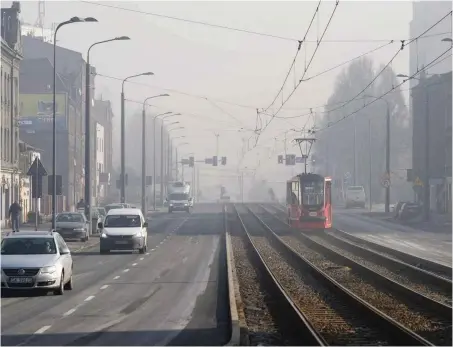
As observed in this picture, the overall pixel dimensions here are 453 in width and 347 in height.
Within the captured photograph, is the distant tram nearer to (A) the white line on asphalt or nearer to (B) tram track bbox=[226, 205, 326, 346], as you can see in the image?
(B) tram track bbox=[226, 205, 326, 346]

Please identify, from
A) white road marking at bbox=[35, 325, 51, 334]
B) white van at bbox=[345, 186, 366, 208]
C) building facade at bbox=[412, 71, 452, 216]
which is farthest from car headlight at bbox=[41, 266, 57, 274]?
white van at bbox=[345, 186, 366, 208]

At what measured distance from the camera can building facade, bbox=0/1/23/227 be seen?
6731cm

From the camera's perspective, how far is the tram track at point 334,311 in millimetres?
17875

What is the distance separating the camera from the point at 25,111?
96812 mm

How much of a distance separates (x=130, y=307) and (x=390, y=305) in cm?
562

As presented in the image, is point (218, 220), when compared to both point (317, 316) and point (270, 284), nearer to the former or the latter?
point (270, 284)

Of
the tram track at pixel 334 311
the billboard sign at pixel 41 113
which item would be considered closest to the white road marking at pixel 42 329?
the tram track at pixel 334 311

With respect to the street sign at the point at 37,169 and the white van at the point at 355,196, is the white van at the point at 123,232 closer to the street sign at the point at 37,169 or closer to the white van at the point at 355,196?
the street sign at the point at 37,169

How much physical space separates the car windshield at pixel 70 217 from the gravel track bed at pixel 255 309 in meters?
16.4

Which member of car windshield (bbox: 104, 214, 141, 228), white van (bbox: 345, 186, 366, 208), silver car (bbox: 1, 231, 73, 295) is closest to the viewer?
silver car (bbox: 1, 231, 73, 295)

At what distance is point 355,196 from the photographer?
105 meters

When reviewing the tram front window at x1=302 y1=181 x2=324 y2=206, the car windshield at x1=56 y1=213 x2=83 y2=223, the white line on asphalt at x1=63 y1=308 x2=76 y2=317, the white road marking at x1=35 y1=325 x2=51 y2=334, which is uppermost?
the tram front window at x1=302 y1=181 x2=324 y2=206

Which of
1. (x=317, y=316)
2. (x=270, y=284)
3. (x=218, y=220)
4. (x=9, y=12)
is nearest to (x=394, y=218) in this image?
(x=218, y=220)

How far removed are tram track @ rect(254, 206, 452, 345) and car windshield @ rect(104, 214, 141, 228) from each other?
6.80 meters
